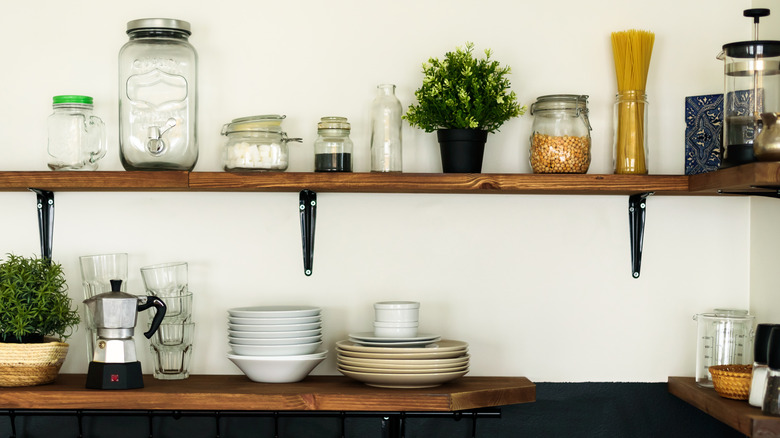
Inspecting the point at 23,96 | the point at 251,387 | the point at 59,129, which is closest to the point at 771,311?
the point at 251,387

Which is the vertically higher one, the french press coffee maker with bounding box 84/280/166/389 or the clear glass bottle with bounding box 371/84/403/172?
the clear glass bottle with bounding box 371/84/403/172

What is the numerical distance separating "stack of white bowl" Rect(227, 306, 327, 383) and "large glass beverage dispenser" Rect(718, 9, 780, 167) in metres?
1.05

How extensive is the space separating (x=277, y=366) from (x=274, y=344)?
0.05 metres

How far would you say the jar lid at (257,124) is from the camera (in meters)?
2.09

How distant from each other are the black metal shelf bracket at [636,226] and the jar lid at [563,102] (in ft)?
0.97

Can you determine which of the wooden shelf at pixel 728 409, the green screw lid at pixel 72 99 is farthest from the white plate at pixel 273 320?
the wooden shelf at pixel 728 409

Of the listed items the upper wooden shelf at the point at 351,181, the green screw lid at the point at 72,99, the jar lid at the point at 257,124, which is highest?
the green screw lid at the point at 72,99

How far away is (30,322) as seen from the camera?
1984mm

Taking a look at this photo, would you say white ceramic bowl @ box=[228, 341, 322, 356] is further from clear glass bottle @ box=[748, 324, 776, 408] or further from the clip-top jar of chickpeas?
clear glass bottle @ box=[748, 324, 776, 408]

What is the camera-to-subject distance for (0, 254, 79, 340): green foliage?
77.4 inches

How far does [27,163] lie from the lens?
223cm

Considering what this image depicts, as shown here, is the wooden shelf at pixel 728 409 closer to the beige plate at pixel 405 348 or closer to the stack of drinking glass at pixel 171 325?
the beige plate at pixel 405 348

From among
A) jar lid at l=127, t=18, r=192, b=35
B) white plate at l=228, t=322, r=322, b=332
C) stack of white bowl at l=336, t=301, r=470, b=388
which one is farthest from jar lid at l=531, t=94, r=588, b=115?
jar lid at l=127, t=18, r=192, b=35

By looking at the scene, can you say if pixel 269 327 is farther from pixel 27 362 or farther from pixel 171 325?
pixel 27 362
